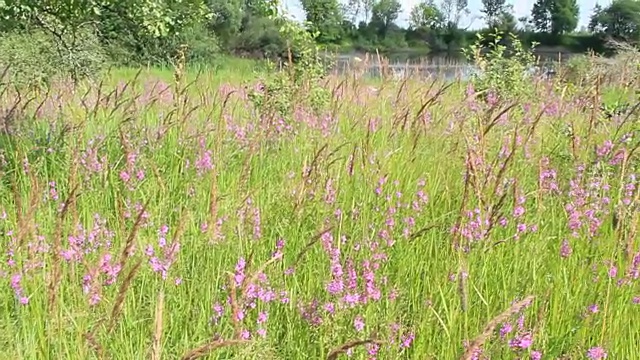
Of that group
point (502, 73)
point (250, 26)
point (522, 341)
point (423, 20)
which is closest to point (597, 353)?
point (522, 341)

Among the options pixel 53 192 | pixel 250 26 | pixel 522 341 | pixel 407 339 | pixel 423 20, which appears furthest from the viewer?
pixel 423 20

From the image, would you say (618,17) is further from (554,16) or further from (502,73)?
(502,73)

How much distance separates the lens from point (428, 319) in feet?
5.57

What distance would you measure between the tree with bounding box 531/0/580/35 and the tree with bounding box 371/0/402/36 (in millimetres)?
21244

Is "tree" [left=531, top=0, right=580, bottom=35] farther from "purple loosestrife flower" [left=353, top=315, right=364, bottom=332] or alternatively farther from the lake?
"purple loosestrife flower" [left=353, top=315, right=364, bottom=332]

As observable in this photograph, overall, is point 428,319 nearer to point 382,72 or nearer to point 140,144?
point 140,144

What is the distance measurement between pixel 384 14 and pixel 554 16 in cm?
2589

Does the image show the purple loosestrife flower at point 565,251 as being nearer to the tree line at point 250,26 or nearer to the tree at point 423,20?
the tree line at point 250,26

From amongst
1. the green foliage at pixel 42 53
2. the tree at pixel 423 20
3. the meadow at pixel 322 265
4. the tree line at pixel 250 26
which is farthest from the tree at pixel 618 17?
the meadow at pixel 322 265

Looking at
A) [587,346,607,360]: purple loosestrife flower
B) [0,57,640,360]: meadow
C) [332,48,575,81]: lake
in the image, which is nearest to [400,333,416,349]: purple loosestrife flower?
[0,57,640,360]: meadow

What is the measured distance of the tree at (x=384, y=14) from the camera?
94.8 meters

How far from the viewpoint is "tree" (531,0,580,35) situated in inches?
3696

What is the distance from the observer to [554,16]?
94375mm

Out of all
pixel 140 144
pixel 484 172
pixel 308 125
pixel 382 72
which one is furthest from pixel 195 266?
pixel 382 72
